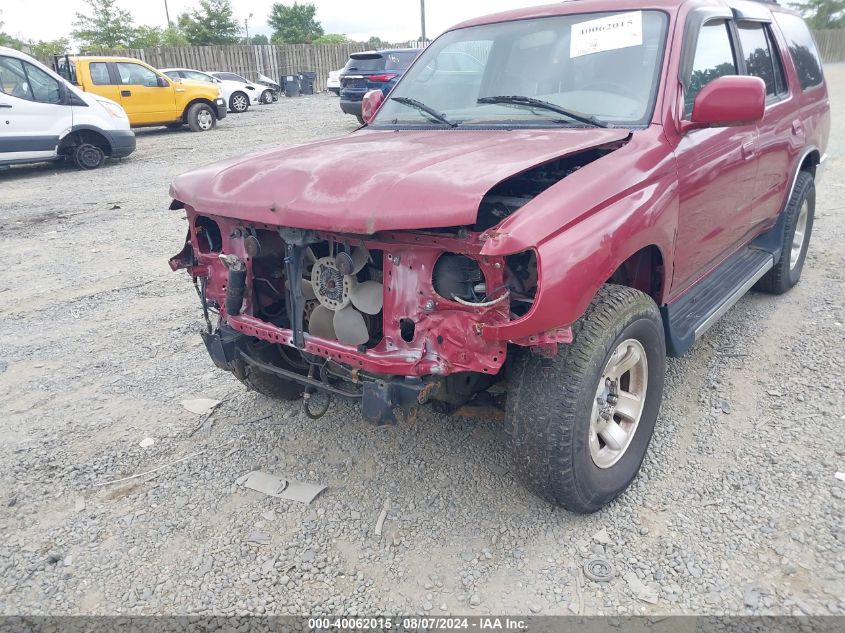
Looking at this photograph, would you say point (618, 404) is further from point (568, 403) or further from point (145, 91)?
point (145, 91)

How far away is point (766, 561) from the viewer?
239 centimetres

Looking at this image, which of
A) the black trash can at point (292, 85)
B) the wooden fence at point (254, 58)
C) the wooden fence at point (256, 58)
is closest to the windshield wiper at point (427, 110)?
the wooden fence at point (254, 58)

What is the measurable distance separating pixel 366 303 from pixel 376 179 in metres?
0.48

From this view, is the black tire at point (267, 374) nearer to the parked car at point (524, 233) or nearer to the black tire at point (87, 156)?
the parked car at point (524, 233)

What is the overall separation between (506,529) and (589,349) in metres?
0.85

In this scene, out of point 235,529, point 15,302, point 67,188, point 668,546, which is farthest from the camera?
point 67,188

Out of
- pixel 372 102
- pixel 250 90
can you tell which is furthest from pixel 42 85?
pixel 250 90

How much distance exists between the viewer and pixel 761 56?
414 cm

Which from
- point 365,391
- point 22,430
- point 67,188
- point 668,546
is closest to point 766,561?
point 668,546

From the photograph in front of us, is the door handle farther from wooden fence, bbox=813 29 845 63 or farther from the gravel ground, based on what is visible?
wooden fence, bbox=813 29 845 63

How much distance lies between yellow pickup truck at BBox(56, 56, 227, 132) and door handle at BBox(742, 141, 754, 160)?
14331 millimetres

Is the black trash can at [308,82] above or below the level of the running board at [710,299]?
above

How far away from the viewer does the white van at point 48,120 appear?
32.3 ft

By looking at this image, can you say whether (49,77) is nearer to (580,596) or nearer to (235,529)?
(235,529)
